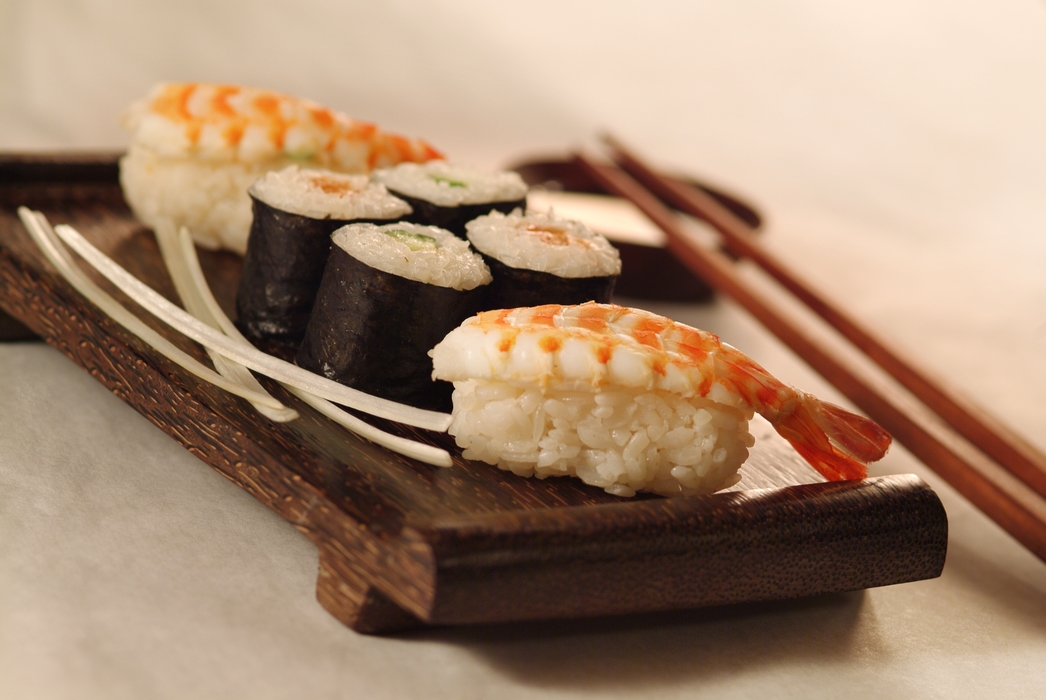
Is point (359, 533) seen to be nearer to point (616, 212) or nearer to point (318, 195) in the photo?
point (318, 195)

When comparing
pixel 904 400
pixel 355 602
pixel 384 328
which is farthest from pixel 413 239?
pixel 904 400

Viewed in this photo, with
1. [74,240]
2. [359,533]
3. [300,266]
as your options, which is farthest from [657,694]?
[74,240]

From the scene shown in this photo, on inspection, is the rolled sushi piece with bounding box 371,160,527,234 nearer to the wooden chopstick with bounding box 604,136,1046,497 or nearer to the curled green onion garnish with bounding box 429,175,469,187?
the curled green onion garnish with bounding box 429,175,469,187

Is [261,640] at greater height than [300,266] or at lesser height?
lesser

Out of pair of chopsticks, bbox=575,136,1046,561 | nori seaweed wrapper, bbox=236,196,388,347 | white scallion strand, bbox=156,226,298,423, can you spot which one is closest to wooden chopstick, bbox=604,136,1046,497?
pair of chopsticks, bbox=575,136,1046,561

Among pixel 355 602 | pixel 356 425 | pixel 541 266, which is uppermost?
pixel 541 266

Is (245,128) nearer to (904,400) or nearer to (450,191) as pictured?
(450,191)
